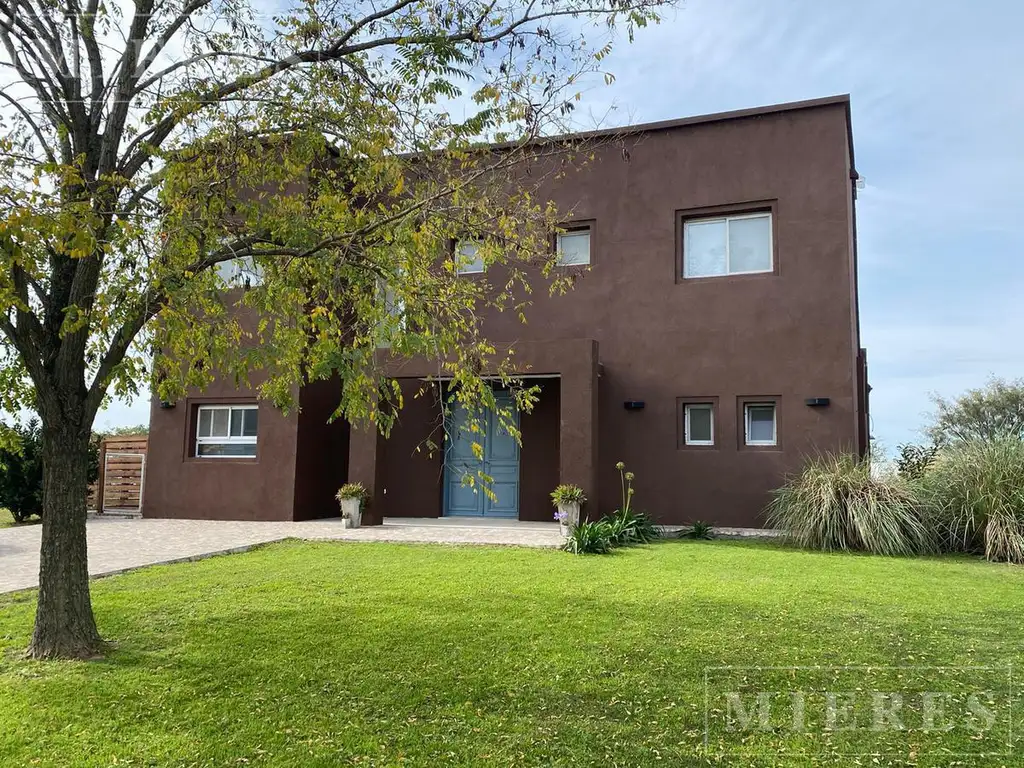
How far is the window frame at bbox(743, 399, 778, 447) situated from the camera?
11.8 meters

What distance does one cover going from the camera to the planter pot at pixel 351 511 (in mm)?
11906

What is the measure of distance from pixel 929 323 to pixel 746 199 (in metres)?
12.2

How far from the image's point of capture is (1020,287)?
19438 millimetres

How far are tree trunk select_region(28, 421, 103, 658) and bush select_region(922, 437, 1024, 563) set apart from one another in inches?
376

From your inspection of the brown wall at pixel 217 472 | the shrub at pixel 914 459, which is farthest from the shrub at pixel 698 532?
the brown wall at pixel 217 472

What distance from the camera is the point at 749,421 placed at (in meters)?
12.0

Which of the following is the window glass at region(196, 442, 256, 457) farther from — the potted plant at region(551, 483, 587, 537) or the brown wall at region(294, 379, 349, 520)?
the potted plant at region(551, 483, 587, 537)

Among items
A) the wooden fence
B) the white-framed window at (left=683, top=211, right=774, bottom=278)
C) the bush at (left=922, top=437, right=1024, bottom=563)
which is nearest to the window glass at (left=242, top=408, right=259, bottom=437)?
the wooden fence

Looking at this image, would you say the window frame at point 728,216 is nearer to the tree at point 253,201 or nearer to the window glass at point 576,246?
the window glass at point 576,246

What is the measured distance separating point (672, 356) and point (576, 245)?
8.91 feet

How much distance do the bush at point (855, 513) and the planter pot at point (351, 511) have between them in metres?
6.50

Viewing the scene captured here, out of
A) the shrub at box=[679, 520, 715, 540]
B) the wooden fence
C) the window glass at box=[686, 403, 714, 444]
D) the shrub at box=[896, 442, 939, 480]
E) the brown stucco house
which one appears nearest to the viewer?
the shrub at box=[679, 520, 715, 540]

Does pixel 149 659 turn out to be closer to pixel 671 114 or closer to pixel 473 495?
pixel 473 495

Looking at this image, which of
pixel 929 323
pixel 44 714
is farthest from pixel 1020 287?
pixel 44 714
